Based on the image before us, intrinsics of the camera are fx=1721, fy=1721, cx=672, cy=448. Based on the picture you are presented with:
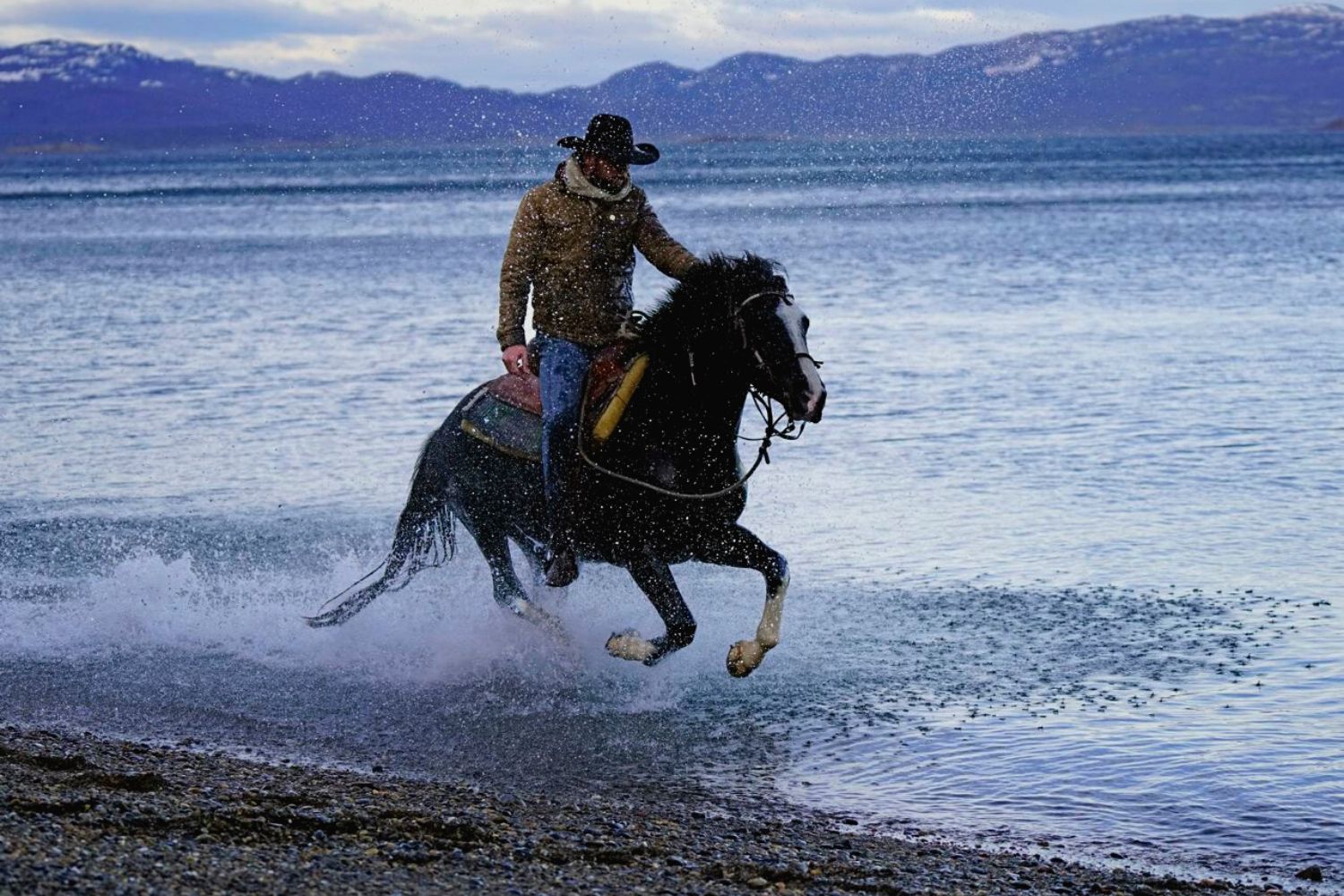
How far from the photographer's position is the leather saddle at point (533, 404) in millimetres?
7934

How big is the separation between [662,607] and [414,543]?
2.30m

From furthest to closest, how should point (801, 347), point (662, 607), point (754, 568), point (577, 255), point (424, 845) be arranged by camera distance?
point (577, 255) < point (662, 607) < point (754, 568) < point (801, 347) < point (424, 845)

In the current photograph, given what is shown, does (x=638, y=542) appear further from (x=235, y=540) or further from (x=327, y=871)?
(x=235, y=540)

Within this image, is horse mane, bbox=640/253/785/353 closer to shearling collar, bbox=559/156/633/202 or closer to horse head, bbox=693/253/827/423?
horse head, bbox=693/253/827/423

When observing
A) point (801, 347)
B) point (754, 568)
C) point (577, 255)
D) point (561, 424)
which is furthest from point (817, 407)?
point (577, 255)

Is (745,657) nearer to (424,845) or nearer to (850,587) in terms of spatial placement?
(424,845)

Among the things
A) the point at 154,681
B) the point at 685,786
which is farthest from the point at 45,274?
the point at 685,786

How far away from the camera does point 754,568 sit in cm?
787

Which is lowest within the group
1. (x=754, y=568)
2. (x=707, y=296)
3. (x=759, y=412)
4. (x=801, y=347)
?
(x=754, y=568)

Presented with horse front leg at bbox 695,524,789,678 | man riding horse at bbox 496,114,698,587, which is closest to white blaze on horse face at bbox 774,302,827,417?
man riding horse at bbox 496,114,698,587

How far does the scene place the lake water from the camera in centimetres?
732

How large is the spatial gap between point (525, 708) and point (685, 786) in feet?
4.55

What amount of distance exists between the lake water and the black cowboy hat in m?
2.59

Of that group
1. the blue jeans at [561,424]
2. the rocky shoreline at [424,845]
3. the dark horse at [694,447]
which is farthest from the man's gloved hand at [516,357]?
the rocky shoreline at [424,845]
